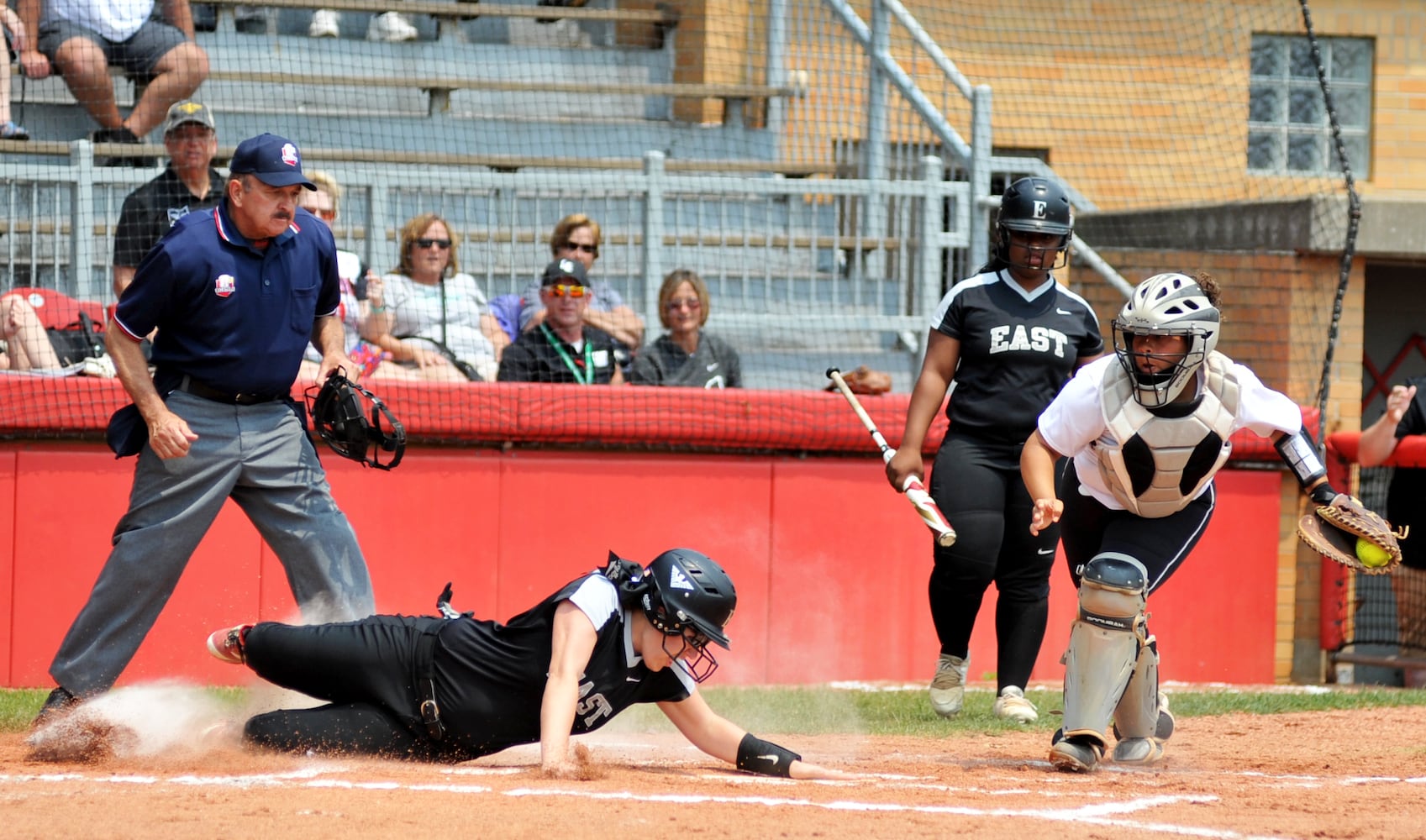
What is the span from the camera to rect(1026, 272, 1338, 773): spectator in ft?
17.7

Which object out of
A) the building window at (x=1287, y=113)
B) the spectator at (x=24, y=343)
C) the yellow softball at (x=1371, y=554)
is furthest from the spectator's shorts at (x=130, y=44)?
the building window at (x=1287, y=113)

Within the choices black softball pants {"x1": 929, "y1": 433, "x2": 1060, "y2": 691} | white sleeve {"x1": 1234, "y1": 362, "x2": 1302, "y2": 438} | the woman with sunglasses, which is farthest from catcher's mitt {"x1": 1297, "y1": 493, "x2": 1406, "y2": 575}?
the woman with sunglasses

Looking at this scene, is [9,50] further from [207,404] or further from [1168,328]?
[1168,328]

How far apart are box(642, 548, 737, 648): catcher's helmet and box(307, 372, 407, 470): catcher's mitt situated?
1.49m

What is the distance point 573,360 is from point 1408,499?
4.80 m

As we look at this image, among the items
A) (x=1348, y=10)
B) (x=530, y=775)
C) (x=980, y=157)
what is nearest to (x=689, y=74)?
(x=980, y=157)

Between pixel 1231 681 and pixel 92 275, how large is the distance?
264 inches

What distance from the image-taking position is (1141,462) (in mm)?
5586

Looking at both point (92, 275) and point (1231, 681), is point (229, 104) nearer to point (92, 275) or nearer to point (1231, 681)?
point (92, 275)

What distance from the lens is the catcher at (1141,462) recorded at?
5.40 m

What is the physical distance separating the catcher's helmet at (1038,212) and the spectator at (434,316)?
3.23 meters

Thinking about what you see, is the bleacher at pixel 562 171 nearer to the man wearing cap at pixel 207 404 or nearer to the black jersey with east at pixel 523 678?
the man wearing cap at pixel 207 404

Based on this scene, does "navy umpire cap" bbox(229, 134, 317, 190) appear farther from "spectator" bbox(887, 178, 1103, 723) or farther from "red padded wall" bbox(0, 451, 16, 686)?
"red padded wall" bbox(0, 451, 16, 686)

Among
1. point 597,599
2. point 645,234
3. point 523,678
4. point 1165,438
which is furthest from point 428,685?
point 645,234
